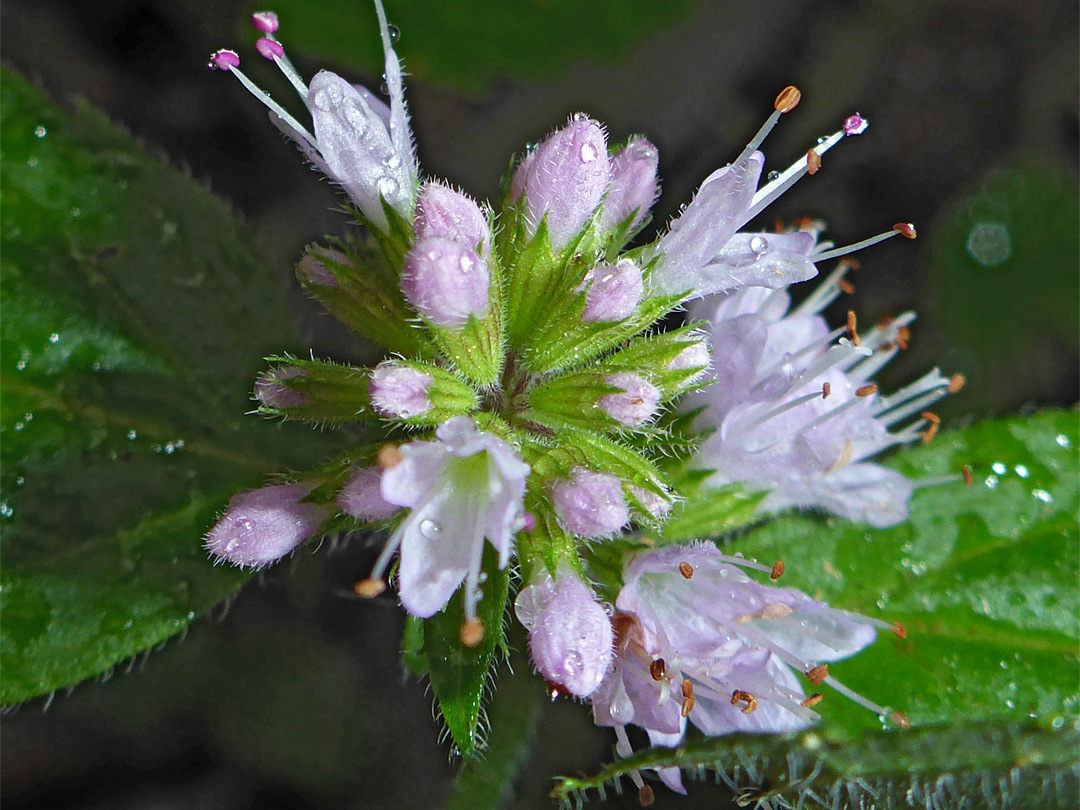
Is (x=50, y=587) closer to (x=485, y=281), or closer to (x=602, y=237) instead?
(x=485, y=281)

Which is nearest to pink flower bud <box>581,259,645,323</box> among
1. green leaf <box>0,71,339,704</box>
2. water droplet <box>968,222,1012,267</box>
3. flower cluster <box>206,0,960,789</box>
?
flower cluster <box>206,0,960,789</box>

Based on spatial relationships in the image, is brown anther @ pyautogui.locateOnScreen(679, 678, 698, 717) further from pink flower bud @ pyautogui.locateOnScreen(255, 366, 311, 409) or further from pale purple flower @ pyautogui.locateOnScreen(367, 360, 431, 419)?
pink flower bud @ pyautogui.locateOnScreen(255, 366, 311, 409)

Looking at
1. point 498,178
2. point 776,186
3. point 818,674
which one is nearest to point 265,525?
point 818,674

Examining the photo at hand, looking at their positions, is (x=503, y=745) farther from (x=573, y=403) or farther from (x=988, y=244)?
(x=988, y=244)

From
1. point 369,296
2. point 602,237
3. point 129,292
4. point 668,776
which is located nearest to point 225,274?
point 129,292

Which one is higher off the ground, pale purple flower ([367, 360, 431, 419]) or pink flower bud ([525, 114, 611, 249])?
pink flower bud ([525, 114, 611, 249])

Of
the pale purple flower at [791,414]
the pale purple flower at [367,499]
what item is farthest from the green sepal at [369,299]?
the pale purple flower at [791,414]
